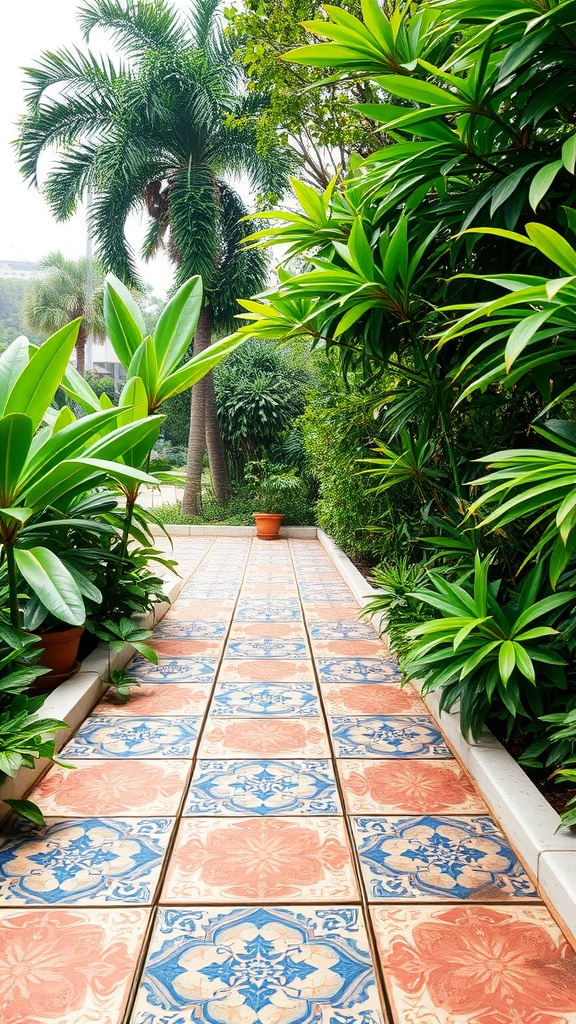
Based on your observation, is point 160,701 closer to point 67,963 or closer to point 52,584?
point 52,584

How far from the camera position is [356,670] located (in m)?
2.98

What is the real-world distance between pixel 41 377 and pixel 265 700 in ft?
4.70

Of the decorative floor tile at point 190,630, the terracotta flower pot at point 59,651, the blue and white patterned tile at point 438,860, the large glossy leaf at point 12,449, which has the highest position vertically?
the large glossy leaf at point 12,449

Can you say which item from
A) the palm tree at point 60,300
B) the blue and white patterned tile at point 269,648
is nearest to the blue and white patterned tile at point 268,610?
the blue and white patterned tile at point 269,648

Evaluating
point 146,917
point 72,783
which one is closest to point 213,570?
point 72,783

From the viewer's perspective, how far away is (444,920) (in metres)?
1.37

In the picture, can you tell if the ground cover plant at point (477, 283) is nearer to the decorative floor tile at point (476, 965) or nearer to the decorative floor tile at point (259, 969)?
the decorative floor tile at point (476, 965)

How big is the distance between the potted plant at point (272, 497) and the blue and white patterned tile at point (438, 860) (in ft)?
22.4

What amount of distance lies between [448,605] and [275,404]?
8297mm

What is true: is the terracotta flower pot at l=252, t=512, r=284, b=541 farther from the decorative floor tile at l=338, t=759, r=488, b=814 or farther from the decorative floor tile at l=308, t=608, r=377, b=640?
the decorative floor tile at l=338, t=759, r=488, b=814

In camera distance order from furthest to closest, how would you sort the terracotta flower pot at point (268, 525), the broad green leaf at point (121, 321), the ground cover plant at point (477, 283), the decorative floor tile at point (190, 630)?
1. the terracotta flower pot at point (268, 525)
2. the decorative floor tile at point (190, 630)
3. the broad green leaf at point (121, 321)
4. the ground cover plant at point (477, 283)

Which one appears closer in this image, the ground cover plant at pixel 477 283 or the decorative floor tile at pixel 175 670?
the ground cover plant at pixel 477 283

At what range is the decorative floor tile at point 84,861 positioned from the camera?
1438 mm

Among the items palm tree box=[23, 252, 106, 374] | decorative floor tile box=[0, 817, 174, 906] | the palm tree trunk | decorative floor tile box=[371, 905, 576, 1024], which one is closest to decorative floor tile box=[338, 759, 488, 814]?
decorative floor tile box=[371, 905, 576, 1024]
